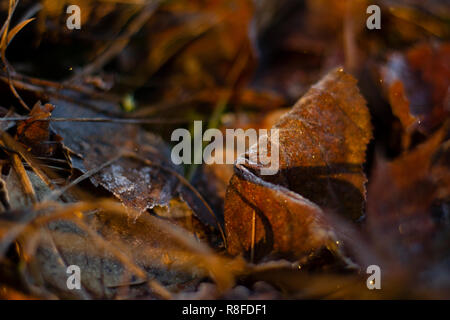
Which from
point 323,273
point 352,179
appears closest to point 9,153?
point 323,273

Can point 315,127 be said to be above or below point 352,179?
above

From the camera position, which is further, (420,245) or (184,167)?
(184,167)

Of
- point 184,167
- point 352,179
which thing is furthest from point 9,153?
point 352,179

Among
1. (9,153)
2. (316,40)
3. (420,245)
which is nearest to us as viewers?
(9,153)

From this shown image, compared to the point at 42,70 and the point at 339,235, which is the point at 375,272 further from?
the point at 42,70

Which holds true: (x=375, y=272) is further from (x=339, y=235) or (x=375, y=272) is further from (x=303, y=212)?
(x=303, y=212)
